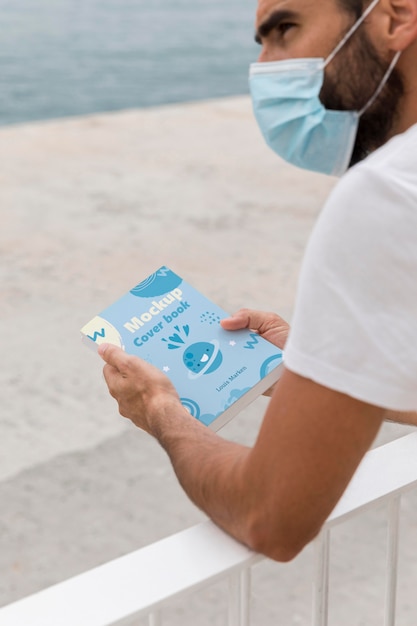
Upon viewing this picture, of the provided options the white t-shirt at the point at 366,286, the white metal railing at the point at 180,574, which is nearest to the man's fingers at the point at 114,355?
the white metal railing at the point at 180,574

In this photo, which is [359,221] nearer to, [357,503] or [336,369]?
[336,369]

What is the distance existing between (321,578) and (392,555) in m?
0.14

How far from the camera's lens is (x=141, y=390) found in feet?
4.59

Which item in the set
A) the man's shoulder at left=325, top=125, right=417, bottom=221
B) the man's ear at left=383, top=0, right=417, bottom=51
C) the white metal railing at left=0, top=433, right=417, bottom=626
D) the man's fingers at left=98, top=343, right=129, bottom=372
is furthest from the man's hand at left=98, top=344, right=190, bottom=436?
the man's ear at left=383, top=0, right=417, bottom=51

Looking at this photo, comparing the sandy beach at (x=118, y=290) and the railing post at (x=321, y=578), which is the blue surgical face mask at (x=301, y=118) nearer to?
the railing post at (x=321, y=578)

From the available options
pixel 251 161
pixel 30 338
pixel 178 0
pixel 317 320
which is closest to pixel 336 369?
pixel 317 320

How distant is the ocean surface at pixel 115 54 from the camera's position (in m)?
14.5

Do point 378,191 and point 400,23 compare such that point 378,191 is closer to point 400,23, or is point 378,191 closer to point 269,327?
point 400,23

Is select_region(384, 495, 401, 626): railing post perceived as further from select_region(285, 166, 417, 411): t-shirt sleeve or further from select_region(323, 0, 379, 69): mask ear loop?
select_region(323, 0, 379, 69): mask ear loop

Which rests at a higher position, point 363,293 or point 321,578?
point 363,293

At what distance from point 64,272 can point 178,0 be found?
90.1ft

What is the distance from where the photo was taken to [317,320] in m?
1.07

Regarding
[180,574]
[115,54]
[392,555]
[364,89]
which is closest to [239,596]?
[180,574]

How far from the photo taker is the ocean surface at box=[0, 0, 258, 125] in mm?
14461
